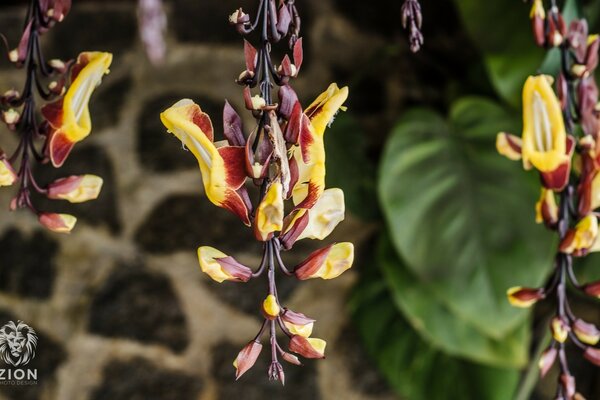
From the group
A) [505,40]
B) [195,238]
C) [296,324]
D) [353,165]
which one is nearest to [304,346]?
[296,324]

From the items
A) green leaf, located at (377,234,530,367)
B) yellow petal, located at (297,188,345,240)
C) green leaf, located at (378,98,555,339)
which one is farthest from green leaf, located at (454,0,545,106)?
yellow petal, located at (297,188,345,240)

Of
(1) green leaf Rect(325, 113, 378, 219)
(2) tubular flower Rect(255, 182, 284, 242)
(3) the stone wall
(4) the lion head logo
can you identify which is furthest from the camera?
(3) the stone wall

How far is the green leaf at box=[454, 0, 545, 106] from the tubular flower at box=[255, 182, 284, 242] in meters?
0.79

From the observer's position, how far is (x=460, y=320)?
1.17 metres

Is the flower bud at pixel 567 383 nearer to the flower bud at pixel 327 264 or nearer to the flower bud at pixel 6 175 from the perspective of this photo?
the flower bud at pixel 327 264

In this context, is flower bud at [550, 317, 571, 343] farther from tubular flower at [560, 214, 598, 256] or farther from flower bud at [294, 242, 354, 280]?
flower bud at [294, 242, 354, 280]

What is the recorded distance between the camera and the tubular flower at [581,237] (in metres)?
0.45

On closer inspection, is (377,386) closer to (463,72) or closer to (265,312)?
(463,72)

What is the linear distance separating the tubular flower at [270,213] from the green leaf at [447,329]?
32.0 inches

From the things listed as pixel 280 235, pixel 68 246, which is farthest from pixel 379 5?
pixel 280 235

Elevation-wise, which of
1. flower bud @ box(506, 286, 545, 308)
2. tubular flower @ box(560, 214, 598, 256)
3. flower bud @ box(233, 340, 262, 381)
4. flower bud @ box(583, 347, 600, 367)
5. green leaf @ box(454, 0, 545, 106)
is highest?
tubular flower @ box(560, 214, 598, 256)

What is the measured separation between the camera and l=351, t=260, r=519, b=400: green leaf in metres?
1.21

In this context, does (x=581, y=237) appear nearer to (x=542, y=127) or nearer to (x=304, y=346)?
(x=542, y=127)

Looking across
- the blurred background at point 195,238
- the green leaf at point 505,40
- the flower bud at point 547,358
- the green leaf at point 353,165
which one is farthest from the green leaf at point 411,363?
the flower bud at point 547,358
